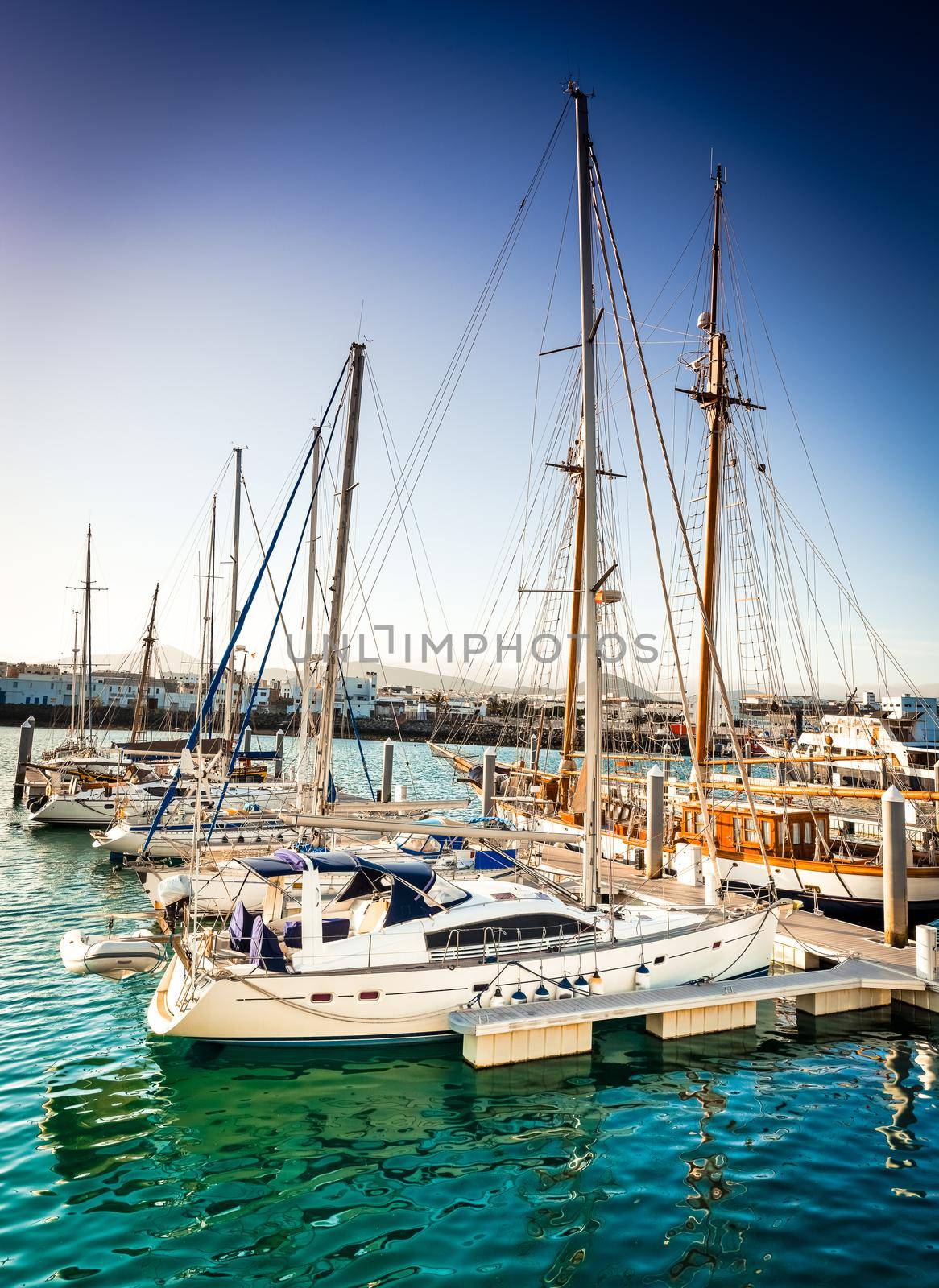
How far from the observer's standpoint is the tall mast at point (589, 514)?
46.7ft

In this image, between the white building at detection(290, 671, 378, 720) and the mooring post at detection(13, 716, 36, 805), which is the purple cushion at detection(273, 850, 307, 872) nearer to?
the mooring post at detection(13, 716, 36, 805)

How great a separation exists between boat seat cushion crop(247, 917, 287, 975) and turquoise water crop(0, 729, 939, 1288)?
148 centimetres

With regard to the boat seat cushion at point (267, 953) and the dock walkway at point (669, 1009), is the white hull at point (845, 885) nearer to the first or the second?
the dock walkway at point (669, 1009)

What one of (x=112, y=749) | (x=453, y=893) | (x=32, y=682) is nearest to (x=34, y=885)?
(x=453, y=893)

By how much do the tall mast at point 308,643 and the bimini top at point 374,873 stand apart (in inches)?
334

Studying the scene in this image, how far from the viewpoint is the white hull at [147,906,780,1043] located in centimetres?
1186

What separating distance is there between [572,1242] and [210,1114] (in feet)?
17.4

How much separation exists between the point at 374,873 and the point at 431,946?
2.03 metres

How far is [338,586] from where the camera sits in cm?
2033

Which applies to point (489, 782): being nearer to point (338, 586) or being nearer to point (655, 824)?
point (655, 824)

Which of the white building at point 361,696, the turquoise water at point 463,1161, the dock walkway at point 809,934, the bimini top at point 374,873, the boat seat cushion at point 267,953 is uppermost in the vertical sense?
the white building at point 361,696

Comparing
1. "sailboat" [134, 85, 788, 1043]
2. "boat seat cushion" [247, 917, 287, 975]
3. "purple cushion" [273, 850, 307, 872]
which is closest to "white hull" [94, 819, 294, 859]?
"sailboat" [134, 85, 788, 1043]

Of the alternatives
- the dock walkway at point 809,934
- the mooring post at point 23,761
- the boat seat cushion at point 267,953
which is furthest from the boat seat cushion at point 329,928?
the mooring post at point 23,761

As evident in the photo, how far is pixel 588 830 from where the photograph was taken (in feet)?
48.1
